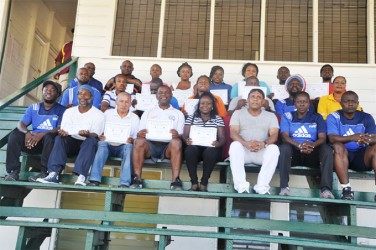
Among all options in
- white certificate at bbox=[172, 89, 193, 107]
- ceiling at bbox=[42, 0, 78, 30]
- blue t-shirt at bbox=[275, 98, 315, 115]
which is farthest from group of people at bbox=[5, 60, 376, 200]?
ceiling at bbox=[42, 0, 78, 30]

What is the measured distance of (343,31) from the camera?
746 cm

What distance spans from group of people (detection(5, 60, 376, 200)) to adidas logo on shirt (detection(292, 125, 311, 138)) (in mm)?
11

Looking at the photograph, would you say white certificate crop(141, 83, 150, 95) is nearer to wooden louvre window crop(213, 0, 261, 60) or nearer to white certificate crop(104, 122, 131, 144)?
white certificate crop(104, 122, 131, 144)

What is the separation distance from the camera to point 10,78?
863 cm

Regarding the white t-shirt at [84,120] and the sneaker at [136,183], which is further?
the white t-shirt at [84,120]

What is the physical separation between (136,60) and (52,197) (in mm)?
2631

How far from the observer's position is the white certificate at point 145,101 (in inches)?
231

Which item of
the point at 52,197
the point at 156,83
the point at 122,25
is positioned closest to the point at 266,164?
the point at 156,83

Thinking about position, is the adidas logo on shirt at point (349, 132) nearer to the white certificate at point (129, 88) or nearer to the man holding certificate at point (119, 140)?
the man holding certificate at point (119, 140)

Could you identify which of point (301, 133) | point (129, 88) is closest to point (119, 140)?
point (129, 88)

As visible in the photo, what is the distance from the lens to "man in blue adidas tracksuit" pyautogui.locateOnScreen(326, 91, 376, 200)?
4.67 m

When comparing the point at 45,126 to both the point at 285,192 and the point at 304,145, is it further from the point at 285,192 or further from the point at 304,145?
the point at 304,145

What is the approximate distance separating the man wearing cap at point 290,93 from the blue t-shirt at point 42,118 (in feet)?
9.04

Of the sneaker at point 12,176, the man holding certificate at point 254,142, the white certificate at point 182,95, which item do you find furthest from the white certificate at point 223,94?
the sneaker at point 12,176
